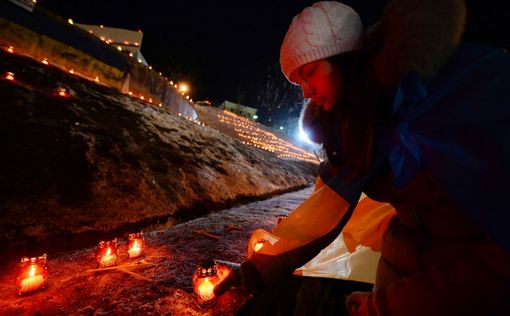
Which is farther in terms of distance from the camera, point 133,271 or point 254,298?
point 133,271

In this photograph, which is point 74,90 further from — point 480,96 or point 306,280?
point 480,96

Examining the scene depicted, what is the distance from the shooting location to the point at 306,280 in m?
1.83

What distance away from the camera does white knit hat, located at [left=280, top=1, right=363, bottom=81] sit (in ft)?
3.89

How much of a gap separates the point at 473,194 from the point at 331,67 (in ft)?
2.54

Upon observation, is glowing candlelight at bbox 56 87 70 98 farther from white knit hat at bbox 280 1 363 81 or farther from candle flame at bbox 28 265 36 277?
white knit hat at bbox 280 1 363 81

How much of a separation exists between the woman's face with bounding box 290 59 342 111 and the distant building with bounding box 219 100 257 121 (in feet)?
142

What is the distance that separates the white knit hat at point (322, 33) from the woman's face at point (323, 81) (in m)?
0.04

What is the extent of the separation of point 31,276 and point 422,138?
7.78 ft

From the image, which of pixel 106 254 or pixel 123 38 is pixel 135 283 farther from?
pixel 123 38

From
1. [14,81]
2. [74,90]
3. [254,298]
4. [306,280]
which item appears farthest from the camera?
[74,90]

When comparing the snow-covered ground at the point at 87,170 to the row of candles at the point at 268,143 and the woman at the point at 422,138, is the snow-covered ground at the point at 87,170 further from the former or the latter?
the row of candles at the point at 268,143

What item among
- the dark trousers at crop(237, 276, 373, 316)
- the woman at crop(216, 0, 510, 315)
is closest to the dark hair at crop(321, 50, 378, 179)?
the woman at crop(216, 0, 510, 315)

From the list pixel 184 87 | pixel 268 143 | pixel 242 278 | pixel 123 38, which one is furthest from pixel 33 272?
pixel 184 87

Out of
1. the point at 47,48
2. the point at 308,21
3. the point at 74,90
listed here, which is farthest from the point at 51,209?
the point at 47,48
